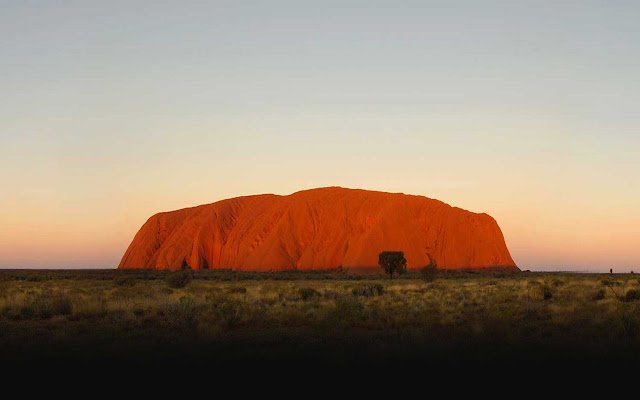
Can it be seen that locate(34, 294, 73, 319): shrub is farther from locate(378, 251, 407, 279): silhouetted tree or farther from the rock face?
the rock face

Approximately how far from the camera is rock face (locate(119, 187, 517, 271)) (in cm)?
9012

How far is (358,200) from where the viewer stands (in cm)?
9831

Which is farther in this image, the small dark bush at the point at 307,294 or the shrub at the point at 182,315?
the small dark bush at the point at 307,294

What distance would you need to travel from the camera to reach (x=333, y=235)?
94688 mm

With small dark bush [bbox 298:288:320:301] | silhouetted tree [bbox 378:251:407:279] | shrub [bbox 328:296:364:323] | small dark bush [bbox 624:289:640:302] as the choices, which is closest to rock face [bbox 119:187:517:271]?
silhouetted tree [bbox 378:251:407:279]

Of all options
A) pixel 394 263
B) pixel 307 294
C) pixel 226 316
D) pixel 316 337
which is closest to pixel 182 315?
pixel 226 316

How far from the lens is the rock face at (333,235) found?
90125 millimetres

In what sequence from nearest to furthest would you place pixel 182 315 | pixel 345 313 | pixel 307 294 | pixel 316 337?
pixel 316 337 → pixel 182 315 → pixel 345 313 → pixel 307 294

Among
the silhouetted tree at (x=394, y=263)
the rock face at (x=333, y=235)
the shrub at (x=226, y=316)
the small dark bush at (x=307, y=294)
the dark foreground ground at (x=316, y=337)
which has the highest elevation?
the rock face at (x=333, y=235)

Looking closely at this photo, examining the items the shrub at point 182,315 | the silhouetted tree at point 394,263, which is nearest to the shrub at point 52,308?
the shrub at point 182,315

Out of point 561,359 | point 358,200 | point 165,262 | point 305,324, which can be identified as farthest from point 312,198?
point 561,359

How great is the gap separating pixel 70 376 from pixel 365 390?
448cm

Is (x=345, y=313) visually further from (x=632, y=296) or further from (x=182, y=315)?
(x=632, y=296)

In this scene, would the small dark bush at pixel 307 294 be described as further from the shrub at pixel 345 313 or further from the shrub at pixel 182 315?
the shrub at pixel 182 315
